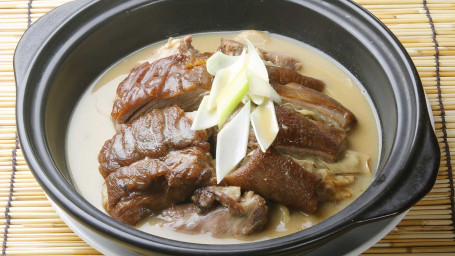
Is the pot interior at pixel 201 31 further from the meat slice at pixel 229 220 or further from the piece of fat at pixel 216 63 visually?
the piece of fat at pixel 216 63

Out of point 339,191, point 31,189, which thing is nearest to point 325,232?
point 339,191

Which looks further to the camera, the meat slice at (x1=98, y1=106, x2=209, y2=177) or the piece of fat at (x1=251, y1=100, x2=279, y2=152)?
the meat slice at (x1=98, y1=106, x2=209, y2=177)

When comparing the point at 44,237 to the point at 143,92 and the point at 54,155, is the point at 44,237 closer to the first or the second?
the point at 54,155

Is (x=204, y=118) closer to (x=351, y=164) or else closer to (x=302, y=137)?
(x=302, y=137)

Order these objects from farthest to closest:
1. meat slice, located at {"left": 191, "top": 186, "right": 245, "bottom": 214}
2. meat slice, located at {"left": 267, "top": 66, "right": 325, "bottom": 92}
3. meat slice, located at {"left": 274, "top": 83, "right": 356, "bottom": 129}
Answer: meat slice, located at {"left": 267, "top": 66, "right": 325, "bottom": 92} < meat slice, located at {"left": 274, "top": 83, "right": 356, "bottom": 129} < meat slice, located at {"left": 191, "top": 186, "right": 245, "bottom": 214}

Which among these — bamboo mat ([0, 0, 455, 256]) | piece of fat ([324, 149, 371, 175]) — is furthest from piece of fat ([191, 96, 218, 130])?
bamboo mat ([0, 0, 455, 256])

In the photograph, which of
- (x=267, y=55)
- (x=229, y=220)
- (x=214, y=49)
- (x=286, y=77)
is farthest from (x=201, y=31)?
(x=229, y=220)

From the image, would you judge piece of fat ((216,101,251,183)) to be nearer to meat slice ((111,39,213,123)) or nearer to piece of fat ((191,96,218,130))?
piece of fat ((191,96,218,130))
